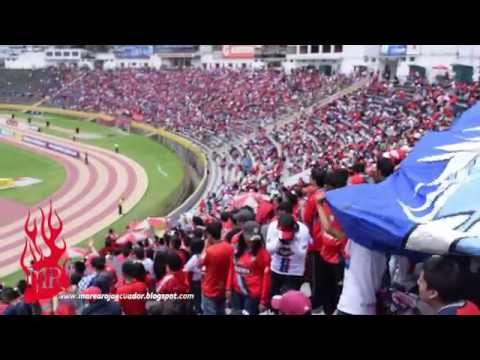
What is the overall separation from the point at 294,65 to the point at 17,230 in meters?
3.46

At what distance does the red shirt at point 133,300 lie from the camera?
12.1 ft

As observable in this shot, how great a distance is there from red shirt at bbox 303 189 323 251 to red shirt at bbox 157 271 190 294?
2.93 feet

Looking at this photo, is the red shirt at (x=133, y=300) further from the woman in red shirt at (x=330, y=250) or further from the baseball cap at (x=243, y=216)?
the woman in red shirt at (x=330, y=250)

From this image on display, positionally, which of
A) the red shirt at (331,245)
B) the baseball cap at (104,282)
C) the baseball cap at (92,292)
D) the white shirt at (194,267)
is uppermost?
the red shirt at (331,245)

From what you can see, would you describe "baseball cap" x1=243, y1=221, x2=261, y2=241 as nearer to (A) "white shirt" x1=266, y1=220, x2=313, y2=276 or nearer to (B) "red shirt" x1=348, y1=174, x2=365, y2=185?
(A) "white shirt" x1=266, y1=220, x2=313, y2=276

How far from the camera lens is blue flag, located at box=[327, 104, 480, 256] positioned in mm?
3107

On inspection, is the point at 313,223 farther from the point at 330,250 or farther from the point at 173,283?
the point at 173,283

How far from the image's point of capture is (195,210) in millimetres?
6398

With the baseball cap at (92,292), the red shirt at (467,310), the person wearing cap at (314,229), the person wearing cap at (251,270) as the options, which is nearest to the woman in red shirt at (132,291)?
the baseball cap at (92,292)

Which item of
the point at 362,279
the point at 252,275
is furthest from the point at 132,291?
the point at 362,279

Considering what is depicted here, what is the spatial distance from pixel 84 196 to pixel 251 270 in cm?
473

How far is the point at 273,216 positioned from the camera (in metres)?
4.29

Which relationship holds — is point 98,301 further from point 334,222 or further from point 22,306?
point 334,222

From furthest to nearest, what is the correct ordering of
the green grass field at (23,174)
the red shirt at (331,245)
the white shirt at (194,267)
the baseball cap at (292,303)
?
the green grass field at (23,174) < the white shirt at (194,267) < the red shirt at (331,245) < the baseball cap at (292,303)
